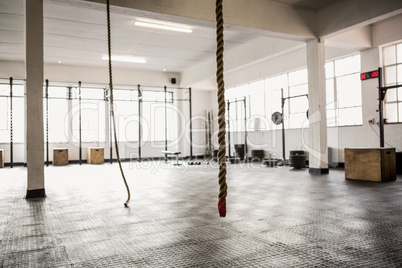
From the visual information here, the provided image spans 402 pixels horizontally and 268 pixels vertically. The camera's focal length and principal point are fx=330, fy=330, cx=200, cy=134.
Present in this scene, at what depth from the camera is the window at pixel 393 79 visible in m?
7.45

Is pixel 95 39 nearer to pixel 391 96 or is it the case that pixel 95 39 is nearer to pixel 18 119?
pixel 18 119

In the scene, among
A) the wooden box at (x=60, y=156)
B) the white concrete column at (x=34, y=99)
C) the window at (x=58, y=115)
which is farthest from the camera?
the window at (x=58, y=115)

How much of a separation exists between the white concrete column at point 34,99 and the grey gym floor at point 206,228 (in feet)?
1.27

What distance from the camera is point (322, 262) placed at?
6.88ft

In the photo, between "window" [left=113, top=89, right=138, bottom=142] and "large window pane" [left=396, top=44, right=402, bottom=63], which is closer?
"large window pane" [left=396, top=44, right=402, bottom=63]

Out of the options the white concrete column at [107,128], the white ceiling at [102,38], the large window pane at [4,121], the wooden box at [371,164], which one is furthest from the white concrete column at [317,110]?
the large window pane at [4,121]

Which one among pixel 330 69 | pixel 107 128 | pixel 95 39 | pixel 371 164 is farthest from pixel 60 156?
pixel 371 164

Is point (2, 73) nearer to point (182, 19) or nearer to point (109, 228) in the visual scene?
point (182, 19)

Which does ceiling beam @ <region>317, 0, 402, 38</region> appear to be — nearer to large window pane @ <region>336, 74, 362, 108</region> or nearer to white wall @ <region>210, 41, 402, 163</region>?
white wall @ <region>210, 41, 402, 163</region>

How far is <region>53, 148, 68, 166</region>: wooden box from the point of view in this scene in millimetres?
11203

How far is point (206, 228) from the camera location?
9.85ft

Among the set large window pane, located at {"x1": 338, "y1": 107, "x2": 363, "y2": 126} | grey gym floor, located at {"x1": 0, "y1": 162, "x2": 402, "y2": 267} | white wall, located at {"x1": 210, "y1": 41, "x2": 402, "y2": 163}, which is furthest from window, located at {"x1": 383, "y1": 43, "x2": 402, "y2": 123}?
grey gym floor, located at {"x1": 0, "y1": 162, "x2": 402, "y2": 267}

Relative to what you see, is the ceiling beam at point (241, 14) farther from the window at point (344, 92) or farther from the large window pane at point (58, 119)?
the large window pane at point (58, 119)

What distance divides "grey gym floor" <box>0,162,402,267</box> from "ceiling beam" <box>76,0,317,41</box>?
3054 millimetres
